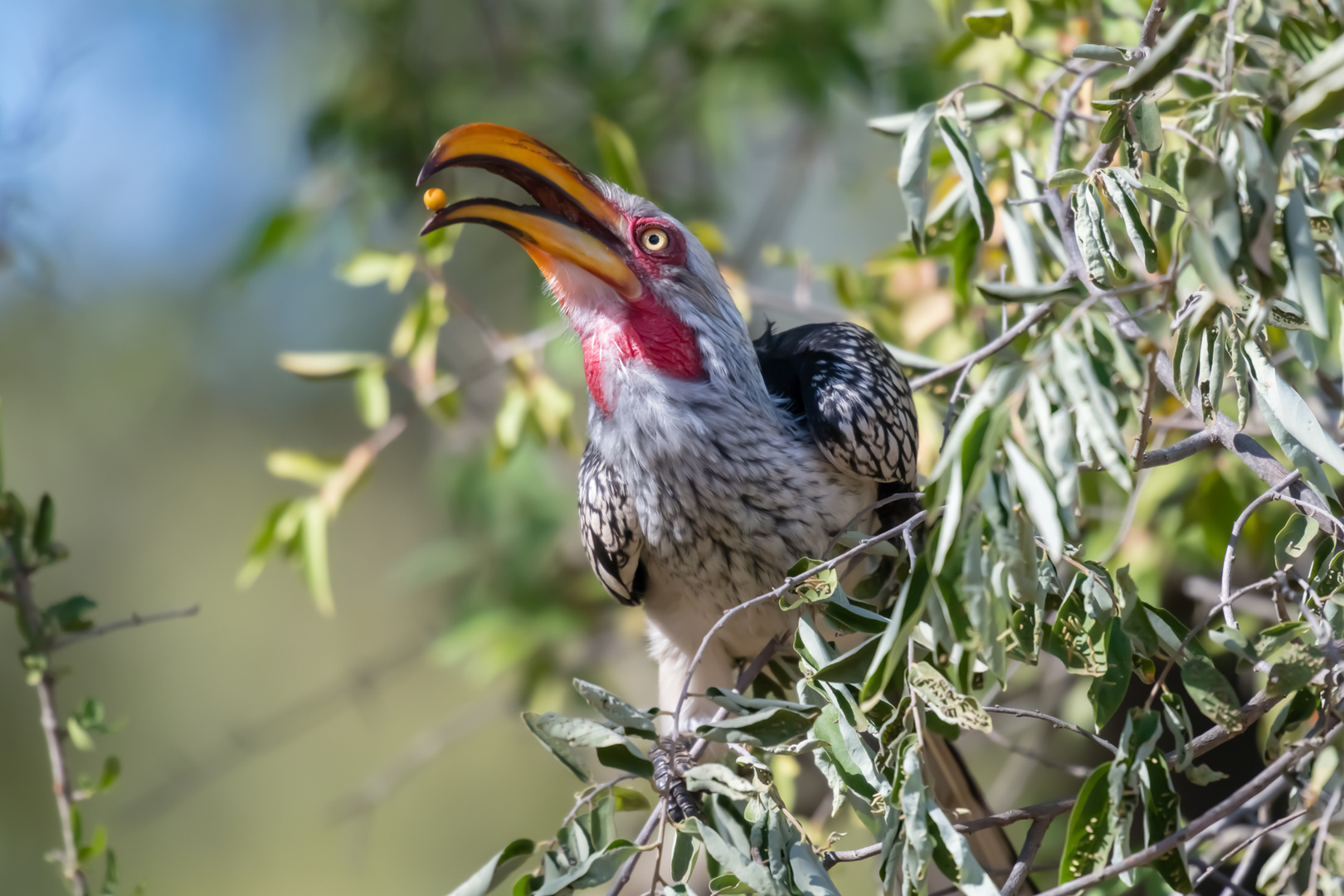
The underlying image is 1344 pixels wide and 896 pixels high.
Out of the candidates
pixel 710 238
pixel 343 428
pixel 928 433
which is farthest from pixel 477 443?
pixel 343 428

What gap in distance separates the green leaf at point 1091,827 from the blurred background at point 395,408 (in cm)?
137

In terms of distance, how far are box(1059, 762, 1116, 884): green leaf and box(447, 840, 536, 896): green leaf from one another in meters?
0.70

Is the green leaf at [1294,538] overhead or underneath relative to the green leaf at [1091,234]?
underneath

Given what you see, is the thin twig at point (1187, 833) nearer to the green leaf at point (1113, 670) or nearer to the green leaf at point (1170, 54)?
the green leaf at point (1113, 670)

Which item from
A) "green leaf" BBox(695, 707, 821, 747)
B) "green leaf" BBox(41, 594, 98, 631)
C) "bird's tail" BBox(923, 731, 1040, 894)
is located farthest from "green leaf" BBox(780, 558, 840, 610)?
"green leaf" BBox(41, 594, 98, 631)

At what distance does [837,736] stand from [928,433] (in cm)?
154

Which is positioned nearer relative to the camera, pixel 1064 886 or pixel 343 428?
pixel 1064 886

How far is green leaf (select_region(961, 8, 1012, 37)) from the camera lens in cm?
192

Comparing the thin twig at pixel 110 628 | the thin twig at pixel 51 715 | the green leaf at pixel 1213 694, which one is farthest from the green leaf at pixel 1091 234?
the thin twig at pixel 51 715

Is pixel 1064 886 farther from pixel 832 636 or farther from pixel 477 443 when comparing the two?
pixel 477 443

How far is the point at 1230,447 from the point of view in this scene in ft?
4.91

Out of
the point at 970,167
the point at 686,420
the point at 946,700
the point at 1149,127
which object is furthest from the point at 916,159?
the point at 946,700

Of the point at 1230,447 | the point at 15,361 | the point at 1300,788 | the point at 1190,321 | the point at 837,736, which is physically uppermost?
the point at 15,361

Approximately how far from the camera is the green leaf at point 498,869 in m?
1.45
